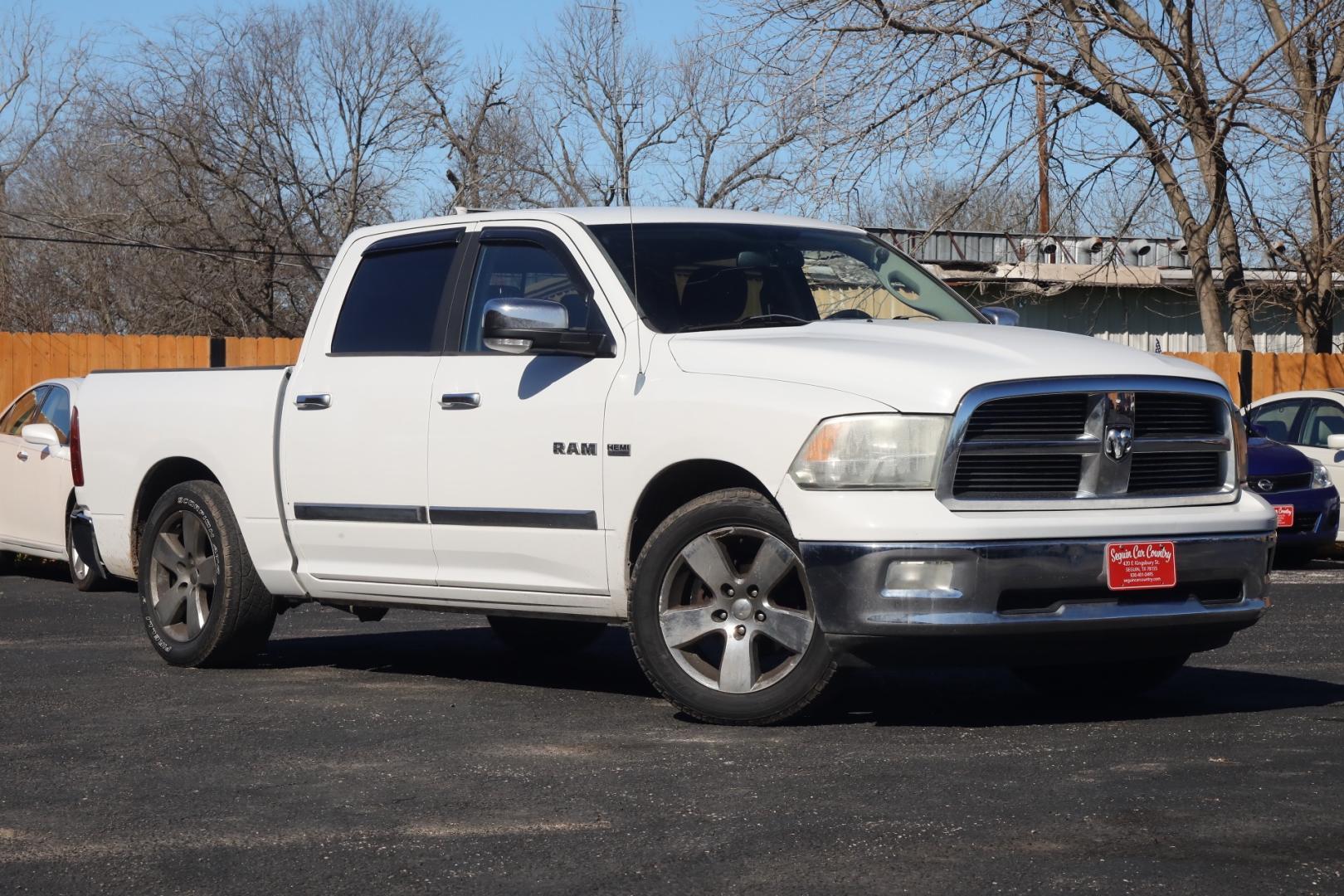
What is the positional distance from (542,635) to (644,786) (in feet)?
12.2

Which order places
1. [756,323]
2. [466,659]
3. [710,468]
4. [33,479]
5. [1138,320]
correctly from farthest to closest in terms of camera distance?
1. [1138,320]
2. [33,479]
3. [466,659]
4. [756,323]
5. [710,468]

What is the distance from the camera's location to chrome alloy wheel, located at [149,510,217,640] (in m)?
8.45

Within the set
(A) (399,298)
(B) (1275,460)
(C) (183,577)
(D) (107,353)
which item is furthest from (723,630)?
(D) (107,353)

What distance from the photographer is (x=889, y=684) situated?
7.50 m

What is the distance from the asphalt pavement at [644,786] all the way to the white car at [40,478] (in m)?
5.71

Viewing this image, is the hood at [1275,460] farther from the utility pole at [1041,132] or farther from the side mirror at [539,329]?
the side mirror at [539,329]

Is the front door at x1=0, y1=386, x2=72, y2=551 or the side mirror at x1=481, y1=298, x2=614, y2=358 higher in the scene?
the side mirror at x1=481, y1=298, x2=614, y2=358

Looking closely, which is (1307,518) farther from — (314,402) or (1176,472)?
(314,402)

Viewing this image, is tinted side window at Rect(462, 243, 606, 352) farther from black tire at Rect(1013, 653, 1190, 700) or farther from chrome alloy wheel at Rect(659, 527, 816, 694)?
black tire at Rect(1013, 653, 1190, 700)

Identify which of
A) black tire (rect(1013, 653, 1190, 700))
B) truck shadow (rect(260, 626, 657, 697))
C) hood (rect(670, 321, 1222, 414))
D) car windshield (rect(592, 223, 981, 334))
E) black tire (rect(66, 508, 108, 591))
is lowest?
black tire (rect(66, 508, 108, 591))

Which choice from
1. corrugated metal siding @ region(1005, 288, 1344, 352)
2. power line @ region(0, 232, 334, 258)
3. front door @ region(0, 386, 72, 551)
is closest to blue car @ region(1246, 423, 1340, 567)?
front door @ region(0, 386, 72, 551)

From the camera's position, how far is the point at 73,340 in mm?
24766

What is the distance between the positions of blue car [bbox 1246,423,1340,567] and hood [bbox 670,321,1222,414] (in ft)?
29.2

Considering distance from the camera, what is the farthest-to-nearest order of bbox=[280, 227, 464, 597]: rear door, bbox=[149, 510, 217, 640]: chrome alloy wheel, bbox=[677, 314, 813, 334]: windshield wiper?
1. bbox=[149, 510, 217, 640]: chrome alloy wheel
2. bbox=[280, 227, 464, 597]: rear door
3. bbox=[677, 314, 813, 334]: windshield wiper
